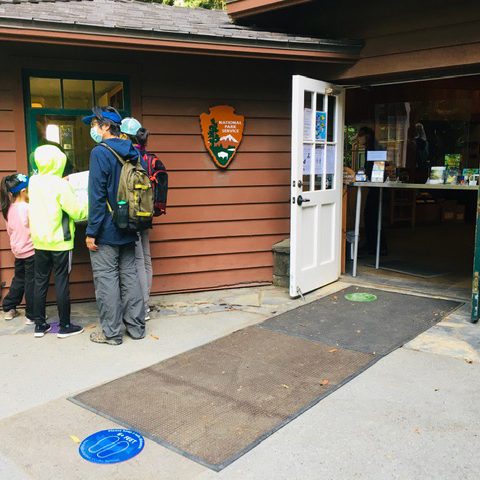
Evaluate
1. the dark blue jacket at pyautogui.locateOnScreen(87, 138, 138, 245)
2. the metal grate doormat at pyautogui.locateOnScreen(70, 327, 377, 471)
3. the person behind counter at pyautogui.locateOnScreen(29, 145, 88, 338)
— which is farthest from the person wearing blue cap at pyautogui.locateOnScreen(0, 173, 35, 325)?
the metal grate doormat at pyautogui.locateOnScreen(70, 327, 377, 471)

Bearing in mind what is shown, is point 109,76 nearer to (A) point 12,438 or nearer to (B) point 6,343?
(B) point 6,343

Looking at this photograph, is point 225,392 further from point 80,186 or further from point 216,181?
point 216,181

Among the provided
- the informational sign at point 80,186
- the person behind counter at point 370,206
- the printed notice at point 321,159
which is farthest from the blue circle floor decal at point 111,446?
the person behind counter at point 370,206

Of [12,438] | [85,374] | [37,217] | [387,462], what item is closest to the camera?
[387,462]

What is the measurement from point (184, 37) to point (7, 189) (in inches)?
81.9

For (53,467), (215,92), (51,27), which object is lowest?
(53,467)

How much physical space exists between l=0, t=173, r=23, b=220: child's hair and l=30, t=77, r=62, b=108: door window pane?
2.67ft

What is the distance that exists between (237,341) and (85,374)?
121cm

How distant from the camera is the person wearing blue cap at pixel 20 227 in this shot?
4355 millimetres

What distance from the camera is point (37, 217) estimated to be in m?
4.04

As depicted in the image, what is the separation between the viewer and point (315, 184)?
5.30 metres

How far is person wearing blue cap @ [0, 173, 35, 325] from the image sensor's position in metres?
4.36

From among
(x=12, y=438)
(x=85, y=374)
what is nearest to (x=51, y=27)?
(x=85, y=374)

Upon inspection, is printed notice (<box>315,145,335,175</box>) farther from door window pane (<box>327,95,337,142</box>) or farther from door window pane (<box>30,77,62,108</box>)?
door window pane (<box>30,77,62,108</box>)
